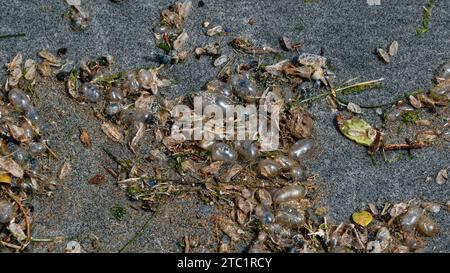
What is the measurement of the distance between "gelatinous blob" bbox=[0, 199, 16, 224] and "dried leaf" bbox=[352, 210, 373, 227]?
162 centimetres

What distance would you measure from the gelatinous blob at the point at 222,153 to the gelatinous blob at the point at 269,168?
5.8 inches

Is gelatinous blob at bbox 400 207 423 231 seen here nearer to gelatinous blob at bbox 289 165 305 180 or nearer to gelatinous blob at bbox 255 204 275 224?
gelatinous blob at bbox 289 165 305 180

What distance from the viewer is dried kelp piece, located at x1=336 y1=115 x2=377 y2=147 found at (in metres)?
3.16

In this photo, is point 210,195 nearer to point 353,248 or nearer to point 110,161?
point 110,161

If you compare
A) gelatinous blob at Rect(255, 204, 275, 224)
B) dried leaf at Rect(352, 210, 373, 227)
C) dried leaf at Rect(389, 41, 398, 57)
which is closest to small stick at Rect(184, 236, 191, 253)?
gelatinous blob at Rect(255, 204, 275, 224)

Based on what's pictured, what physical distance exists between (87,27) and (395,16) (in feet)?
5.75

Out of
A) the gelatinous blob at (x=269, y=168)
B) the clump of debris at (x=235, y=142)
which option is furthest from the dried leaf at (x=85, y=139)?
the gelatinous blob at (x=269, y=168)

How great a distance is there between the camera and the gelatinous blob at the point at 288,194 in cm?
298

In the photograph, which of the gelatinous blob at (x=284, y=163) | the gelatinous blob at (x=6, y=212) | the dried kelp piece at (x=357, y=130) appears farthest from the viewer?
the dried kelp piece at (x=357, y=130)

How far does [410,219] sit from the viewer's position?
2.93 m

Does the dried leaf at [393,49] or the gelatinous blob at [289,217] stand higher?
the dried leaf at [393,49]

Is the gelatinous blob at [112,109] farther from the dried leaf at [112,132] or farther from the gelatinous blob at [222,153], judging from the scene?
the gelatinous blob at [222,153]

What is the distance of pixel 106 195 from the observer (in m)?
2.99
